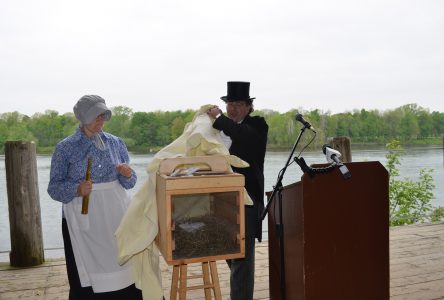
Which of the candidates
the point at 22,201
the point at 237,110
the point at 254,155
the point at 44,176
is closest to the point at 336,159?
the point at 254,155

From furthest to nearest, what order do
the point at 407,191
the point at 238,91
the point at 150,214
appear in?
the point at 407,191
the point at 238,91
the point at 150,214

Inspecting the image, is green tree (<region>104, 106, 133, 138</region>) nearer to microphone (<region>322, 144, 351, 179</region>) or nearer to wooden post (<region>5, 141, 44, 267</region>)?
wooden post (<region>5, 141, 44, 267</region>)

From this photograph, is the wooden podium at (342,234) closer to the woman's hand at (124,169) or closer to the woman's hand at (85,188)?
the woman's hand at (124,169)

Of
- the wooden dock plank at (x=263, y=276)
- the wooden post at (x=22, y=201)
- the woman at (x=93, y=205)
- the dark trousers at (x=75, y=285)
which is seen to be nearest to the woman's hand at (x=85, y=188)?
the woman at (x=93, y=205)

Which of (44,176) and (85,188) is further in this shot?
(44,176)

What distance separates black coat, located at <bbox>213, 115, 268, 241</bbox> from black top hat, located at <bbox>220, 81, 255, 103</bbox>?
0.14 metres

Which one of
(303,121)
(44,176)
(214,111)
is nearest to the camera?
(303,121)

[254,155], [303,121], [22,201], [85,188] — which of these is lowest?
[22,201]

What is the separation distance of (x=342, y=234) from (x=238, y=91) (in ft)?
3.53

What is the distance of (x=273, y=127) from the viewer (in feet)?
14.7

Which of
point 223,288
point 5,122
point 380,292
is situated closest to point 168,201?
point 380,292

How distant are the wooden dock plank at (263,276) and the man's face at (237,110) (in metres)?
1.41

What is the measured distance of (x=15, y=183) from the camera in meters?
4.43

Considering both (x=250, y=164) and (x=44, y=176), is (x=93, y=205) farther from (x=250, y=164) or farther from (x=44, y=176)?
(x=44, y=176)
